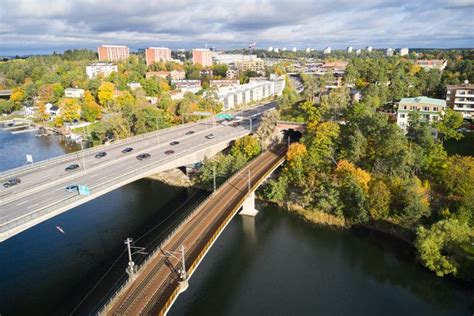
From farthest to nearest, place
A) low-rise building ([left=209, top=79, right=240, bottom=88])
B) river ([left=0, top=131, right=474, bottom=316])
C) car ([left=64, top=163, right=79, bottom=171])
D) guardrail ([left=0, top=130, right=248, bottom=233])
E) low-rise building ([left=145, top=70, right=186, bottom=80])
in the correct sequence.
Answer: low-rise building ([left=145, top=70, right=186, bottom=80]) → low-rise building ([left=209, top=79, right=240, bottom=88]) → car ([left=64, top=163, right=79, bottom=171]) → river ([left=0, top=131, right=474, bottom=316]) → guardrail ([left=0, top=130, right=248, bottom=233])

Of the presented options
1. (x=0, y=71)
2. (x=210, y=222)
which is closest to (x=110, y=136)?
(x=210, y=222)

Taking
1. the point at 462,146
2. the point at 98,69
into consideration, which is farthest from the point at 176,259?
the point at 98,69

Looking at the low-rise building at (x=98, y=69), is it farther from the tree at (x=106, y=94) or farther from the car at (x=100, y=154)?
the car at (x=100, y=154)

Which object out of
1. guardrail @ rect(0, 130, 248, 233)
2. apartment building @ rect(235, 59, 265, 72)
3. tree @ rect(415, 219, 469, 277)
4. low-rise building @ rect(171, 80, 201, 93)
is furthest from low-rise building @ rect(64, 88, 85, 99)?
tree @ rect(415, 219, 469, 277)

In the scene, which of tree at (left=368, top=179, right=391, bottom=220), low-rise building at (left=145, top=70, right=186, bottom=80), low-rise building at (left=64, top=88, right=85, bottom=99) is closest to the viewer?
tree at (left=368, top=179, right=391, bottom=220)

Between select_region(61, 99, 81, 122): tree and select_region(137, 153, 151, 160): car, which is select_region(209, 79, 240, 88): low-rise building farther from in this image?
select_region(137, 153, 151, 160): car

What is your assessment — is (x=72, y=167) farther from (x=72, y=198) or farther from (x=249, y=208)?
(x=249, y=208)

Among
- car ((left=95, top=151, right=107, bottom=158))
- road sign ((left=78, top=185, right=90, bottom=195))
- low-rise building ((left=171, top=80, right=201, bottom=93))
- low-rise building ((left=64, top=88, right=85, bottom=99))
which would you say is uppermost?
low-rise building ((left=171, top=80, right=201, bottom=93))
